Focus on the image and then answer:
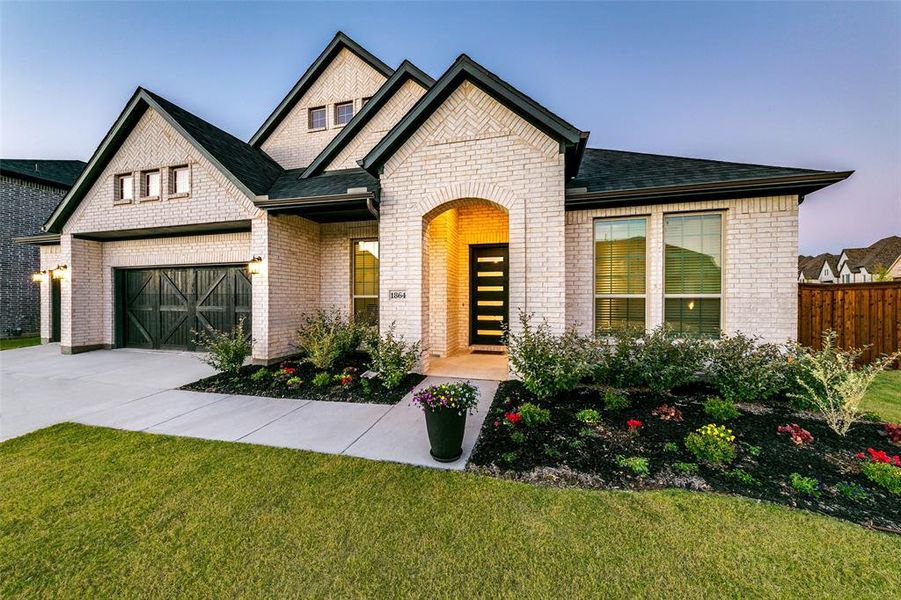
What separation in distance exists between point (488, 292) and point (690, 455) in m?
5.68

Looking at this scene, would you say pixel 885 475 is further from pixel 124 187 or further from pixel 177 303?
pixel 124 187

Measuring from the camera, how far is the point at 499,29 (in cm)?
1157

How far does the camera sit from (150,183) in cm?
836

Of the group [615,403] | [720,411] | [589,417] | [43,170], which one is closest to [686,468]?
[589,417]

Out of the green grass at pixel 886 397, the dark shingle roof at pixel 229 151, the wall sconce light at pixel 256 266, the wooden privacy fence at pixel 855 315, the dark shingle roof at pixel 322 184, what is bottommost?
the green grass at pixel 886 397

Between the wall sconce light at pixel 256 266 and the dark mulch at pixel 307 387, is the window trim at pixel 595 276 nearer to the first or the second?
the dark mulch at pixel 307 387

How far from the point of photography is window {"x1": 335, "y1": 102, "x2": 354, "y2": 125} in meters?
10.2

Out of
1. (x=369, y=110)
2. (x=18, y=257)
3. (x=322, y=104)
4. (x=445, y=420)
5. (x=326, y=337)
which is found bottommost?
(x=445, y=420)

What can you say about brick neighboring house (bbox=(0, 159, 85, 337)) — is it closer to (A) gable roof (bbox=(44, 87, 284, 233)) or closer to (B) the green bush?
(A) gable roof (bbox=(44, 87, 284, 233))

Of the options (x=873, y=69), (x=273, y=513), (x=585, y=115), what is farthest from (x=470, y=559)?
(x=585, y=115)

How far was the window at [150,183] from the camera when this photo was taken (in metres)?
8.28

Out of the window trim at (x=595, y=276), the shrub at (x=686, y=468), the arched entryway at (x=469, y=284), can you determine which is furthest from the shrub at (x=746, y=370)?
→ the arched entryway at (x=469, y=284)

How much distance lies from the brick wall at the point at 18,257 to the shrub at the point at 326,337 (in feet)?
46.3

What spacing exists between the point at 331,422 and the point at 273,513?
1804 millimetres
